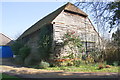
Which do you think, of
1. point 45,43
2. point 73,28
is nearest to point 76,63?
point 45,43

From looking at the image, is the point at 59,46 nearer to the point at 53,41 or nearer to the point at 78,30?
the point at 53,41

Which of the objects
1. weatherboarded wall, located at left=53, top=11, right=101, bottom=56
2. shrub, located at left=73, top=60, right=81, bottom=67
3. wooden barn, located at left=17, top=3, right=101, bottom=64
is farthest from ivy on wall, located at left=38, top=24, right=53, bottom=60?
shrub, located at left=73, top=60, right=81, bottom=67

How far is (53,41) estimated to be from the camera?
42.1ft

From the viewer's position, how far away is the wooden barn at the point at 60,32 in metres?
12.9

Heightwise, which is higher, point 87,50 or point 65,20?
point 65,20

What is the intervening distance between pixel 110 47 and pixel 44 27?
8122mm

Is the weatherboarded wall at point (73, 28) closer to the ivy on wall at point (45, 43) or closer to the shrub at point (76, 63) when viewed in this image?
the ivy on wall at point (45, 43)

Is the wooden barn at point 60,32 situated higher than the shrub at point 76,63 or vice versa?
the wooden barn at point 60,32

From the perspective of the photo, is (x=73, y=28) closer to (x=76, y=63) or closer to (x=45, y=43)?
(x=45, y=43)

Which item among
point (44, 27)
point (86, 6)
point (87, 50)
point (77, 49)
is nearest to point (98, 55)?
point (87, 50)

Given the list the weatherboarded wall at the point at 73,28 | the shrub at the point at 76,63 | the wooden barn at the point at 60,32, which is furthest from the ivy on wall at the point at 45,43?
the shrub at the point at 76,63

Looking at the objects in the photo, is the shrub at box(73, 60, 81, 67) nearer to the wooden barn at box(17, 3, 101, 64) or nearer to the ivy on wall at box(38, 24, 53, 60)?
the wooden barn at box(17, 3, 101, 64)

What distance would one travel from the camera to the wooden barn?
12900mm

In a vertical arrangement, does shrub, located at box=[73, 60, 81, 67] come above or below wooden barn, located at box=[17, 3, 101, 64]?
below
